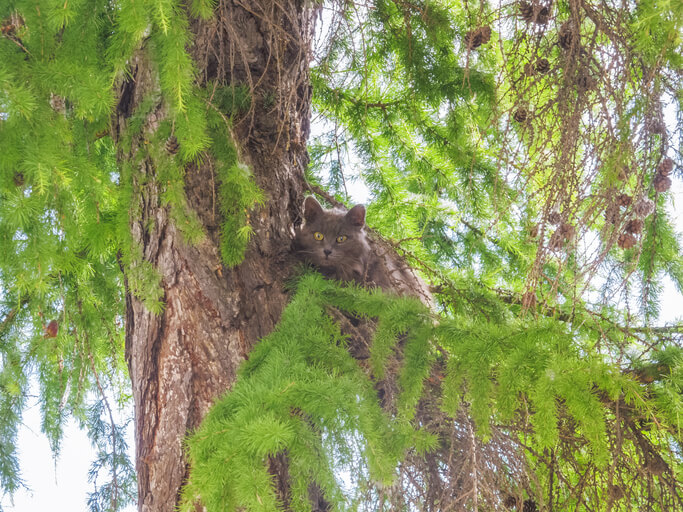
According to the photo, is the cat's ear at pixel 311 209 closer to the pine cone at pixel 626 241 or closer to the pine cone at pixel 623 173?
the pine cone at pixel 626 241

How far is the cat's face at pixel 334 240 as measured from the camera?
300 cm

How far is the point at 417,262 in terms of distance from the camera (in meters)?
3.02

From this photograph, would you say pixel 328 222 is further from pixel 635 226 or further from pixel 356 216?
pixel 635 226

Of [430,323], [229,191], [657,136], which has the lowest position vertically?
[430,323]

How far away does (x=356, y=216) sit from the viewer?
10.6 ft

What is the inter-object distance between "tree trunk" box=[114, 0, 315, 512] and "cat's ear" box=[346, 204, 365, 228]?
45 cm

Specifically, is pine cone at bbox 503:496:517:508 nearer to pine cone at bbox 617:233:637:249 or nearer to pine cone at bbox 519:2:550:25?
pine cone at bbox 617:233:637:249

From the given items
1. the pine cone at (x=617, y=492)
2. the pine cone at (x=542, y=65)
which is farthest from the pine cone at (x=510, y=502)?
the pine cone at (x=542, y=65)

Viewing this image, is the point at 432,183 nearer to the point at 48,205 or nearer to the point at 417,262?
the point at 417,262

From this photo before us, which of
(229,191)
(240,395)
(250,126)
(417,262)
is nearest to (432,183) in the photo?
(417,262)

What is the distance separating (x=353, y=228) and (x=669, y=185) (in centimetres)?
163

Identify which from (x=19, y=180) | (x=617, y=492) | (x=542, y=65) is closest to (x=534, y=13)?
(x=542, y=65)

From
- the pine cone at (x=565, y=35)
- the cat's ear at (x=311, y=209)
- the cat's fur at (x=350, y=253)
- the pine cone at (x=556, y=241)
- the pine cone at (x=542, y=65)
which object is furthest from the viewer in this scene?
the cat's ear at (x=311, y=209)

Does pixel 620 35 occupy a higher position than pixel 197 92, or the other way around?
pixel 197 92
